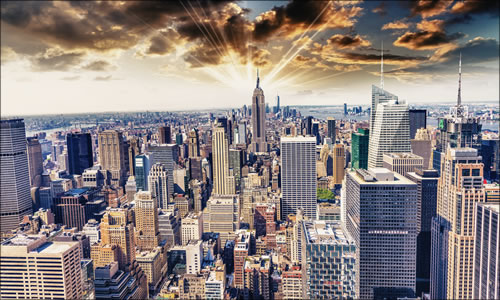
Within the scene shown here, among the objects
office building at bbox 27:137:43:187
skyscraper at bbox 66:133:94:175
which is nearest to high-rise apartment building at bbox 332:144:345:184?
skyscraper at bbox 66:133:94:175

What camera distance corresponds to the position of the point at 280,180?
13531 mm

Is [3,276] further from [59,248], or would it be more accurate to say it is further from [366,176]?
[366,176]

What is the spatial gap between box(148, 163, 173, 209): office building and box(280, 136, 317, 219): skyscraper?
4786mm

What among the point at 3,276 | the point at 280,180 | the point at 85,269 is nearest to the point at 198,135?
the point at 280,180

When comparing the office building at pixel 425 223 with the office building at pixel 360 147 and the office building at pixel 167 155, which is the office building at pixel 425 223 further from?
the office building at pixel 167 155

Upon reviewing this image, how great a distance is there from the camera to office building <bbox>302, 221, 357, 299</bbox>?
16.4 ft

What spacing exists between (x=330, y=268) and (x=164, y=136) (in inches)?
344

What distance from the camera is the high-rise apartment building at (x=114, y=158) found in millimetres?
13359

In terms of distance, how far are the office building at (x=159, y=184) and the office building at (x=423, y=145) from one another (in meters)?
9.12

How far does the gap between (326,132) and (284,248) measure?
5317mm

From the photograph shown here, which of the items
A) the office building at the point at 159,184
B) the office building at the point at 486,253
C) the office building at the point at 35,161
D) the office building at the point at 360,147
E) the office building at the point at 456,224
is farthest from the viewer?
the office building at the point at 159,184

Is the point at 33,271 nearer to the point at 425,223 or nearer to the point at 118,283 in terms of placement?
the point at 118,283

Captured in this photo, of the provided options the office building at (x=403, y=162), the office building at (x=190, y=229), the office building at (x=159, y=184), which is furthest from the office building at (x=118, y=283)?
the office building at (x=403, y=162)

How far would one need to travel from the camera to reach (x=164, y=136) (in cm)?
1205
